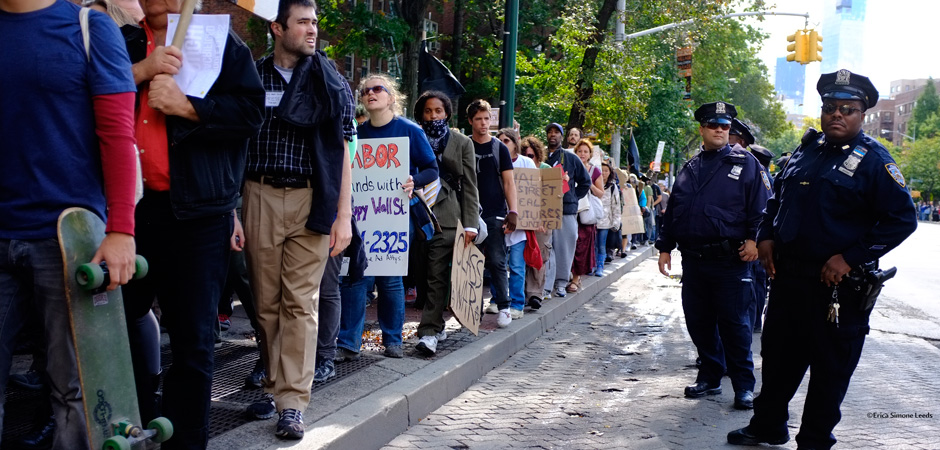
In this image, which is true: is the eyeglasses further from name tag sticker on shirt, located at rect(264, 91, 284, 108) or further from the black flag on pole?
the black flag on pole

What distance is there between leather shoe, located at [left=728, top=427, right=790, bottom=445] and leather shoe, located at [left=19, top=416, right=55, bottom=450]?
335cm

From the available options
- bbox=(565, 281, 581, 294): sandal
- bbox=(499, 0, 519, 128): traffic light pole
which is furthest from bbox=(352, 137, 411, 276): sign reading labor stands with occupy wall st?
bbox=(565, 281, 581, 294): sandal

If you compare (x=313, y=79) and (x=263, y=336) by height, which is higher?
(x=313, y=79)

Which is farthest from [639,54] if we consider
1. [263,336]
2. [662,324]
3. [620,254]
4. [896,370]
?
[263,336]

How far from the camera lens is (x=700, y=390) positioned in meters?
5.87

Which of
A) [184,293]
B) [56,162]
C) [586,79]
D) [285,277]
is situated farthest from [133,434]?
[586,79]

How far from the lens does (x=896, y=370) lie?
23.2 feet

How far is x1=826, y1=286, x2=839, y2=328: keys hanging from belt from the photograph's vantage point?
4.19m

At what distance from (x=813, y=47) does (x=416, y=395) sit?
19328 millimetres

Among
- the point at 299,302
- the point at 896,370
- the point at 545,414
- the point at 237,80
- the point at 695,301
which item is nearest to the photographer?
the point at 237,80

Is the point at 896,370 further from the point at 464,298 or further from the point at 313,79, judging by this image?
the point at 313,79

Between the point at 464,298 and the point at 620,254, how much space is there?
13.1m

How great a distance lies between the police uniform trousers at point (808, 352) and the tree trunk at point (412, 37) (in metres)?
17.4

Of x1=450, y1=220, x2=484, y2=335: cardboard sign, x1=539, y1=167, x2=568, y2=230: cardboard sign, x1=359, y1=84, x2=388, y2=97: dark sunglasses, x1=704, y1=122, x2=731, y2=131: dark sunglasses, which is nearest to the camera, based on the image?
x1=704, y1=122, x2=731, y2=131: dark sunglasses
